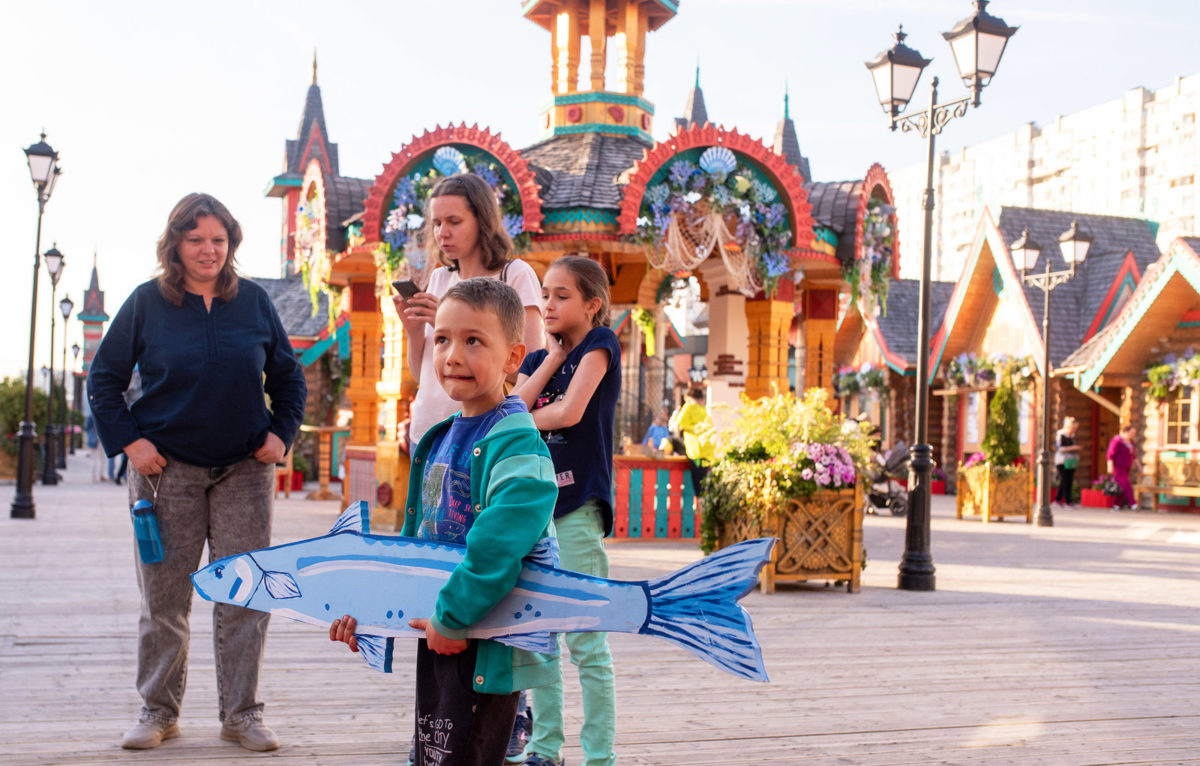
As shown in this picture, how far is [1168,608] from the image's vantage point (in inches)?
308

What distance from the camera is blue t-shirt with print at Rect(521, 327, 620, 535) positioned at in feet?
11.3

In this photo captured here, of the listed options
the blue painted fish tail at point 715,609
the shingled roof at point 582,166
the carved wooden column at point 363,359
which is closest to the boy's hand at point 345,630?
the blue painted fish tail at point 715,609

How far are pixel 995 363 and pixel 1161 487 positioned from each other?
14.5 ft

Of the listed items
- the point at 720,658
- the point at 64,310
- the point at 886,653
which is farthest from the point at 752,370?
the point at 64,310

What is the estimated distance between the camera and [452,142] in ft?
36.3

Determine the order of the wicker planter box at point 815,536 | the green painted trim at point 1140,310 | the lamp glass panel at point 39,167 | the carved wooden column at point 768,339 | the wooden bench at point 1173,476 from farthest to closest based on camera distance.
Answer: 1. the wooden bench at point 1173,476
2. the green painted trim at point 1140,310
3. the lamp glass panel at point 39,167
4. the carved wooden column at point 768,339
5. the wicker planter box at point 815,536

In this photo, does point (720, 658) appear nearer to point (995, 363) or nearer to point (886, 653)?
point (886, 653)

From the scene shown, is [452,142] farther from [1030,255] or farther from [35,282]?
[1030,255]

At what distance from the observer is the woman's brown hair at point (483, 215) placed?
3.55 metres

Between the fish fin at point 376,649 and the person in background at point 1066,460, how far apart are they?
65.5 ft

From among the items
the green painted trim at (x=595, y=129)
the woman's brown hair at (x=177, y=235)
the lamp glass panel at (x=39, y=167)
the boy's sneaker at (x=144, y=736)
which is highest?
the green painted trim at (x=595, y=129)

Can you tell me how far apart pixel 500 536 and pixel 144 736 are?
223 cm

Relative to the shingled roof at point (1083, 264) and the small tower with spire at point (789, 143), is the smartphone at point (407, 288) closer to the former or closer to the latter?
the shingled roof at point (1083, 264)

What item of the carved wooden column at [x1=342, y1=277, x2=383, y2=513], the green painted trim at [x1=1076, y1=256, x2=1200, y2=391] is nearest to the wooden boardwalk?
the carved wooden column at [x1=342, y1=277, x2=383, y2=513]
